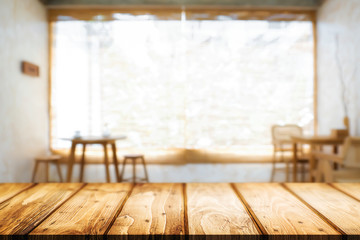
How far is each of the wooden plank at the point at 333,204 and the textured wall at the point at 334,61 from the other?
3585mm

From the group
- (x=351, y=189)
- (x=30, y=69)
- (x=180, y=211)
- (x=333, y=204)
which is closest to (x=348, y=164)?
(x=351, y=189)

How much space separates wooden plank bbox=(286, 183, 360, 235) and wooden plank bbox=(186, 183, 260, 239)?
19cm

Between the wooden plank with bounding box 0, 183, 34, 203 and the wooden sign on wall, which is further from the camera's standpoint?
the wooden sign on wall

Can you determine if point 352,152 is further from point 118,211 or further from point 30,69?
point 30,69

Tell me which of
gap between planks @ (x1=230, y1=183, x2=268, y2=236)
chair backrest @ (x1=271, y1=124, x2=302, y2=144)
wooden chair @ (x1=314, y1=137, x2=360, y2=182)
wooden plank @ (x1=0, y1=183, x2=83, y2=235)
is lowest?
wooden chair @ (x1=314, y1=137, x2=360, y2=182)

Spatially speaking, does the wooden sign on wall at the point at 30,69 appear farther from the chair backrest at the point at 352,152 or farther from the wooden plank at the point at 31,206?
the chair backrest at the point at 352,152

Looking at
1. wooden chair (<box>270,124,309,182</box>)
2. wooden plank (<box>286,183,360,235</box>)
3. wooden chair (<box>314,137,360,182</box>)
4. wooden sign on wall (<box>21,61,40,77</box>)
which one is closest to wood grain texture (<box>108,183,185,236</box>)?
wooden plank (<box>286,183,360,235</box>)

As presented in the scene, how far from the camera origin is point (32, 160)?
4.64 metres

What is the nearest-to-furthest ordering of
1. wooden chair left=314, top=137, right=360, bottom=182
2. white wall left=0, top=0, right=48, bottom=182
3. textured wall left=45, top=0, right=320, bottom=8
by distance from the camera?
1. wooden chair left=314, top=137, right=360, bottom=182
2. white wall left=0, top=0, right=48, bottom=182
3. textured wall left=45, top=0, right=320, bottom=8

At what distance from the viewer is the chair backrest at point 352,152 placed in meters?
2.92

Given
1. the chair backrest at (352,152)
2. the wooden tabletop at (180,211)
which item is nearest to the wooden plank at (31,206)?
the wooden tabletop at (180,211)

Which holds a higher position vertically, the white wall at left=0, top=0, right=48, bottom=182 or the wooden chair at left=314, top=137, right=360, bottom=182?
the white wall at left=0, top=0, right=48, bottom=182

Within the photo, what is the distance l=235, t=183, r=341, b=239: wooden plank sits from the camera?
67 centimetres

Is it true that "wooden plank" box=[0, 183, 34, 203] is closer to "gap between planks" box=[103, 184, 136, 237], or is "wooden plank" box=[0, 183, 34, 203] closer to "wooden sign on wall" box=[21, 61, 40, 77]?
"gap between planks" box=[103, 184, 136, 237]
